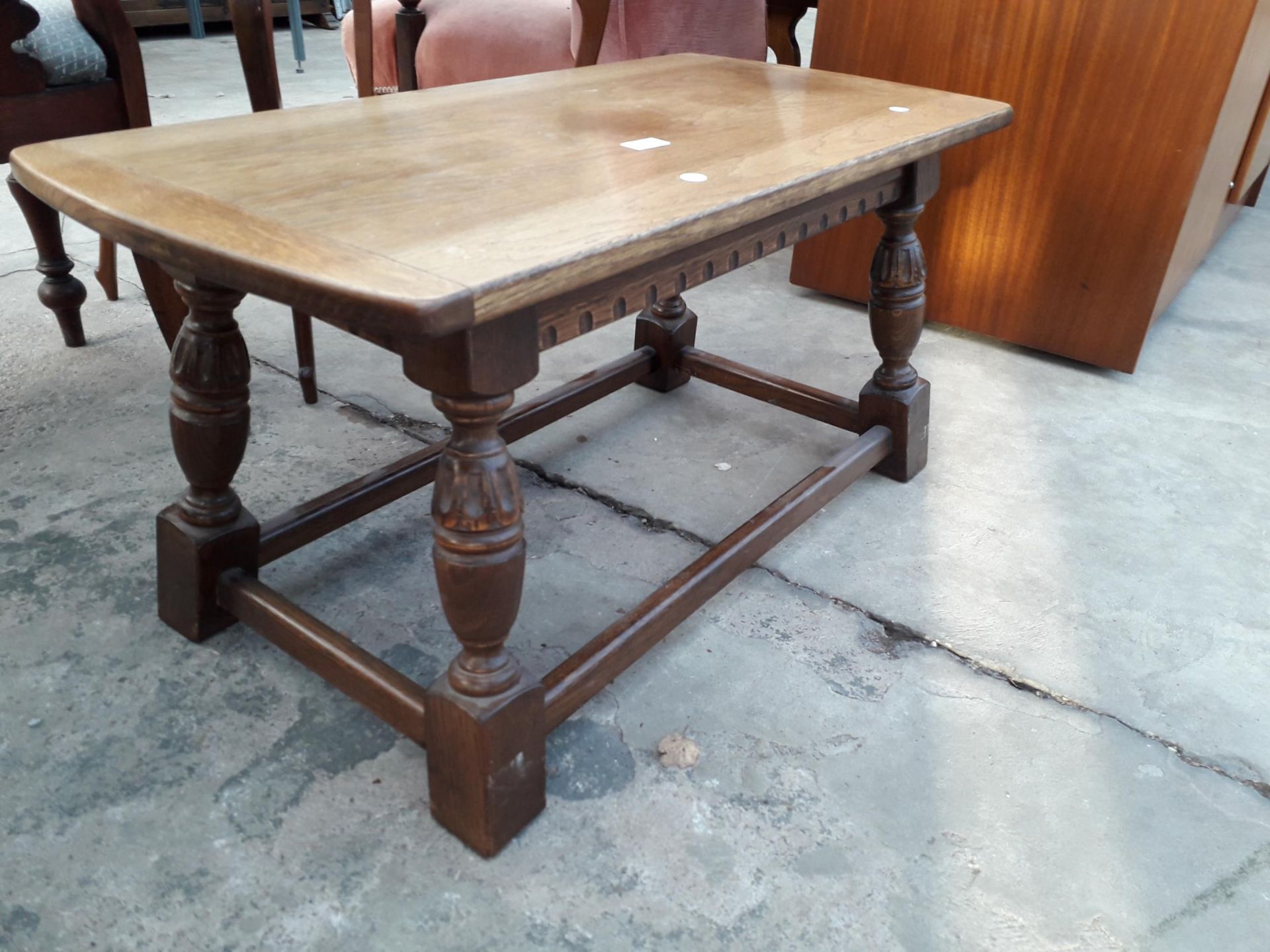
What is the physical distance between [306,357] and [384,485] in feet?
1.76

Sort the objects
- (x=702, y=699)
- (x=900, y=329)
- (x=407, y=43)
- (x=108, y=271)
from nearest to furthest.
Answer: (x=702, y=699), (x=900, y=329), (x=108, y=271), (x=407, y=43)

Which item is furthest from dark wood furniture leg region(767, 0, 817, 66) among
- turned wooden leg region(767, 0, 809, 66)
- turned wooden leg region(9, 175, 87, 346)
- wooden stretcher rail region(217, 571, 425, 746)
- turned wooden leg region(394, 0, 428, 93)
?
wooden stretcher rail region(217, 571, 425, 746)

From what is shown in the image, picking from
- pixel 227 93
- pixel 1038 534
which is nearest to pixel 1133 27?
pixel 1038 534

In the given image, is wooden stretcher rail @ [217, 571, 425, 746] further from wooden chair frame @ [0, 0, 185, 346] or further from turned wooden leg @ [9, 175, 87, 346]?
turned wooden leg @ [9, 175, 87, 346]

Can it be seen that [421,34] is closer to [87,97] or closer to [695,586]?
[87,97]

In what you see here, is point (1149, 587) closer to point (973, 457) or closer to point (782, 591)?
point (973, 457)

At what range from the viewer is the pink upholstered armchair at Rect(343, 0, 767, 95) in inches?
94.2

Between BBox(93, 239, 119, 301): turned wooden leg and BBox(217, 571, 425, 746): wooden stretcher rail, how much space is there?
137cm

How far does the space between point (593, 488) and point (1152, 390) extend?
120 cm

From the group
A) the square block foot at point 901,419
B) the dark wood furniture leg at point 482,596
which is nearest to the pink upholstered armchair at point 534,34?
the square block foot at point 901,419

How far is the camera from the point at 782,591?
4.57ft

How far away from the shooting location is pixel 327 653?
42.6 inches

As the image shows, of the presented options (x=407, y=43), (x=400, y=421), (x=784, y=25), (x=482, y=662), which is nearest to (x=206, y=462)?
(x=482, y=662)

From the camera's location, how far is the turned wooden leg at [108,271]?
224cm
